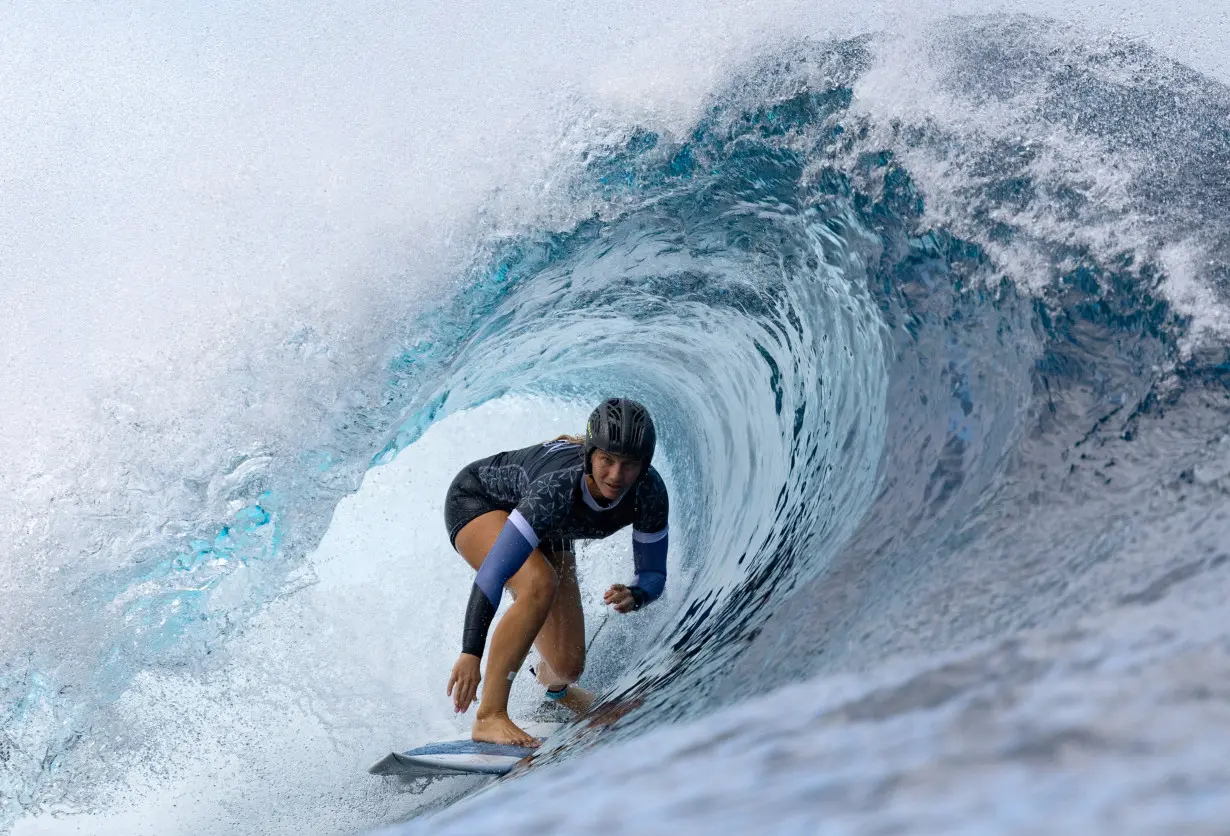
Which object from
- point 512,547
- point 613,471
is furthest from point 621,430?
point 512,547

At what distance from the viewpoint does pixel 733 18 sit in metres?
4.00

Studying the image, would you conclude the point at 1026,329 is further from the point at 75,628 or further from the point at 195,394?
the point at 75,628

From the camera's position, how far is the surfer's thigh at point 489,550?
324cm

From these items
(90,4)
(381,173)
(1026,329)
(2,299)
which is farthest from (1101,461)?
(90,4)

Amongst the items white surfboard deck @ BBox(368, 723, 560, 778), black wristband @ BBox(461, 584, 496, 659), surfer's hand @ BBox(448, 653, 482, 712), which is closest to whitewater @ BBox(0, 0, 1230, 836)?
white surfboard deck @ BBox(368, 723, 560, 778)

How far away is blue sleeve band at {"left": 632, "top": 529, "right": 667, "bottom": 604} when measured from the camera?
3.57 meters

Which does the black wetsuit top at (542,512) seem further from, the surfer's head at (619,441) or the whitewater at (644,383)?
the whitewater at (644,383)

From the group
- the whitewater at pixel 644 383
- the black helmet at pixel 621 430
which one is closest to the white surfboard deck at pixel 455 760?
the whitewater at pixel 644 383

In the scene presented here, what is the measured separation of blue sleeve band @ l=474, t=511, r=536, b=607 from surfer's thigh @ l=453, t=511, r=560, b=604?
4 cm

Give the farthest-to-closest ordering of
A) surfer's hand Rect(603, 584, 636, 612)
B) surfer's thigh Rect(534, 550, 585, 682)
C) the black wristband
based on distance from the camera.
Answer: surfer's thigh Rect(534, 550, 585, 682), surfer's hand Rect(603, 584, 636, 612), the black wristband

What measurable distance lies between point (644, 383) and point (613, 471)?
9.06ft

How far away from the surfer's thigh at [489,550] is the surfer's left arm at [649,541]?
0.34 m

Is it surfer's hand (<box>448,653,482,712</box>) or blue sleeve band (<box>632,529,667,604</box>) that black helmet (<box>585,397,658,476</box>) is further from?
surfer's hand (<box>448,653,482,712</box>)

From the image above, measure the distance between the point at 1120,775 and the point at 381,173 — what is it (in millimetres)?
3693
